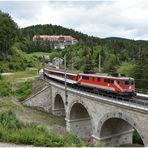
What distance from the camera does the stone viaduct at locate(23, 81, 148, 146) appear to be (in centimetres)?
2078

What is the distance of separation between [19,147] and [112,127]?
1830 centimetres

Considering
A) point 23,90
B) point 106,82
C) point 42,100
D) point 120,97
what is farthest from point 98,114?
point 23,90

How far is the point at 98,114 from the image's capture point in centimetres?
2605

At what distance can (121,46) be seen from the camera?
125312mm

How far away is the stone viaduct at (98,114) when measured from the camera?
20781 mm

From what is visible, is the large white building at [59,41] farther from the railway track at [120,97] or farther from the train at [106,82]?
the train at [106,82]

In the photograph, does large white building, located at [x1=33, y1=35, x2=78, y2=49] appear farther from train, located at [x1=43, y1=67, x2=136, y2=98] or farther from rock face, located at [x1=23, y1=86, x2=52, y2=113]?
train, located at [x1=43, y1=67, x2=136, y2=98]

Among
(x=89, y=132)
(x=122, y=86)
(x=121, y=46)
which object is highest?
(x=121, y=46)

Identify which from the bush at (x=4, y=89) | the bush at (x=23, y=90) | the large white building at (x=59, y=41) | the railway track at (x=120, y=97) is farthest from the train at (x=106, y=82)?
the large white building at (x=59, y=41)

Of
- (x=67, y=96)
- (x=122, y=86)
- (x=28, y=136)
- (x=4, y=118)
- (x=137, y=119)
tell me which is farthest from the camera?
(x=67, y=96)

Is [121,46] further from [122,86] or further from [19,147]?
[19,147]

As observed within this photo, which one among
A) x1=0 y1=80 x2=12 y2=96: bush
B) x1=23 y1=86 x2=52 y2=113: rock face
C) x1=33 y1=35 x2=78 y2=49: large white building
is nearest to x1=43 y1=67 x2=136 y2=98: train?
x1=23 y1=86 x2=52 y2=113: rock face

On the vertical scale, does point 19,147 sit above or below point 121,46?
below

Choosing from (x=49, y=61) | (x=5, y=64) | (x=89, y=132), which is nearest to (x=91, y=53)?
(x=49, y=61)
